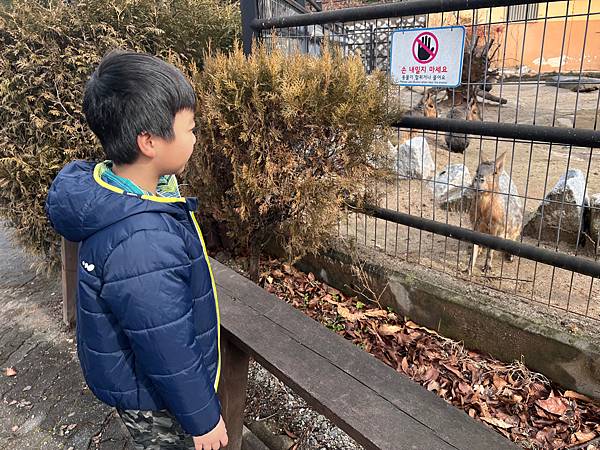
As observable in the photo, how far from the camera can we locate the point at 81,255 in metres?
1.43

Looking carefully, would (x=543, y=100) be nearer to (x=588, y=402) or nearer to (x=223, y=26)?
(x=223, y=26)

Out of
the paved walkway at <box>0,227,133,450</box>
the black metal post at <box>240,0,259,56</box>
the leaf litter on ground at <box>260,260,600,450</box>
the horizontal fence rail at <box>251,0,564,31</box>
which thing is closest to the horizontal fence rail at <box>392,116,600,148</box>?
the horizontal fence rail at <box>251,0,564,31</box>

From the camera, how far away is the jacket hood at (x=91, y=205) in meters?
1.34

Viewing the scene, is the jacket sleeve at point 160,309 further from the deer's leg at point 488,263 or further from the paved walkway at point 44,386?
the deer's leg at point 488,263

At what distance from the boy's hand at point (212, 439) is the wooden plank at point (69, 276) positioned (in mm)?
1722

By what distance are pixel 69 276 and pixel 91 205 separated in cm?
193

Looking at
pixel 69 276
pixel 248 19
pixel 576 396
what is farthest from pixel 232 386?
pixel 248 19

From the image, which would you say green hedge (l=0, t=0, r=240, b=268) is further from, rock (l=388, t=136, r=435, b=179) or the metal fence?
rock (l=388, t=136, r=435, b=179)

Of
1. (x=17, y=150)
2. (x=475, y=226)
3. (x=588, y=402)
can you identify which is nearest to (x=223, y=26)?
(x=17, y=150)

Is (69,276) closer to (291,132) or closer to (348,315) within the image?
(291,132)

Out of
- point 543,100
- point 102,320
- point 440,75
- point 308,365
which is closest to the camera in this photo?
point 102,320

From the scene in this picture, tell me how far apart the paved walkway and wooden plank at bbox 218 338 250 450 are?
1.79 feet

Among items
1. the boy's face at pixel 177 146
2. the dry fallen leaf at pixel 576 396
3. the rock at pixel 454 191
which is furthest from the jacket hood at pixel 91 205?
the rock at pixel 454 191

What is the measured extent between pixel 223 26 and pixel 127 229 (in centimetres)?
315
